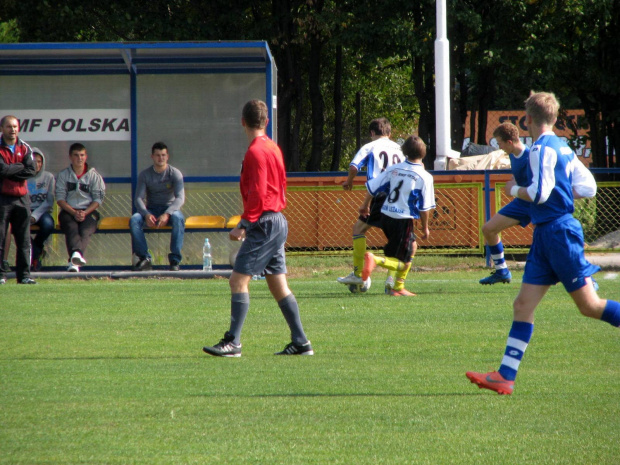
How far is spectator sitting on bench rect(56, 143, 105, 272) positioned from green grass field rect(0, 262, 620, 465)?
394cm

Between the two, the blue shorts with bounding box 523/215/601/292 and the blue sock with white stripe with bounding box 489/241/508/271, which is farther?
the blue sock with white stripe with bounding box 489/241/508/271

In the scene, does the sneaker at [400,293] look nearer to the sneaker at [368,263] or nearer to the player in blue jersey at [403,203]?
the player in blue jersey at [403,203]

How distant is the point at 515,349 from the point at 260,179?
224cm

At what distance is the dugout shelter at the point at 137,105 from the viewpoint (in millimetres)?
14836

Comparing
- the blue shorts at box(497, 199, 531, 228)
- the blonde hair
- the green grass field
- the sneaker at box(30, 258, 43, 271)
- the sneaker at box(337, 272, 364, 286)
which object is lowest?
the green grass field

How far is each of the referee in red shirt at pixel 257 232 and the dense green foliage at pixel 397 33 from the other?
58.7 feet

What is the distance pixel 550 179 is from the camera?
5.23m

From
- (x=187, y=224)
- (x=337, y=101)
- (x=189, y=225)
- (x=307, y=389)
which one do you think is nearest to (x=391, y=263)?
(x=189, y=225)

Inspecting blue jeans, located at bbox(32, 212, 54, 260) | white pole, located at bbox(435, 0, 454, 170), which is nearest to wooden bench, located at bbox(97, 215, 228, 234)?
blue jeans, located at bbox(32, 212, 54, 260)

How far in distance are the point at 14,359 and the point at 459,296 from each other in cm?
563

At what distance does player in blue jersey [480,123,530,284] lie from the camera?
912 cm

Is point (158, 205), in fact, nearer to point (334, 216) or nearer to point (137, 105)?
point (137, 105)

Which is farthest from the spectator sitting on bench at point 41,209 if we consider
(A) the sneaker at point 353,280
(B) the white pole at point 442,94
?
(B) the white pole at point 442,94

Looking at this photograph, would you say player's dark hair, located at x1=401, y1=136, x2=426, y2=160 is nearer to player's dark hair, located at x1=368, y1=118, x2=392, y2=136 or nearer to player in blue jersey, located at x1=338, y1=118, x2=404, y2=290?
player in blue jersey, located at x1=338, y1=118, x2=404, y2=290
